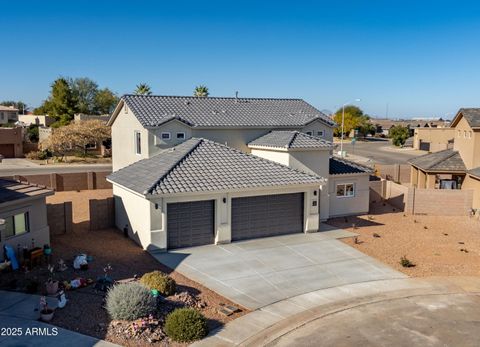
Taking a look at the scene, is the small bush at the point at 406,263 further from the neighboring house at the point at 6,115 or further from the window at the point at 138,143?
the neighboring house at the point at 6,115

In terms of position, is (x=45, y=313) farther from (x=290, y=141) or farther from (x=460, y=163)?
(x=460, y=163)

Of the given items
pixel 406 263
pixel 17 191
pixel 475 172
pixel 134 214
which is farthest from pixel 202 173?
pixel 475 172

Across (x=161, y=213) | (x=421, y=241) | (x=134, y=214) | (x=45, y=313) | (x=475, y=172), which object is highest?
(x=475, y=172)

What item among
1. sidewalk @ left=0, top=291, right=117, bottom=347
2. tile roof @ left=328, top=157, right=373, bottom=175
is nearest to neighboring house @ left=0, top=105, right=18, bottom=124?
tile roof @ left=328, top=157, right=373, bottom=175

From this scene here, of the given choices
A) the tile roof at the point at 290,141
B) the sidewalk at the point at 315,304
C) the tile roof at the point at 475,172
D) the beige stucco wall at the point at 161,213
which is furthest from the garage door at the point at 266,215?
the tile roof at the point at 475,172

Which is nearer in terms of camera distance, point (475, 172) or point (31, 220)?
point (31, 220)

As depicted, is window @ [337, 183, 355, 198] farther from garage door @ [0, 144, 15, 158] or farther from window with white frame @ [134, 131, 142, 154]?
garage door @ [0, 144, 15, 158]

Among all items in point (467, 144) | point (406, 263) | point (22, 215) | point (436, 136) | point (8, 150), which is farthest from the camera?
point (436, 136)
